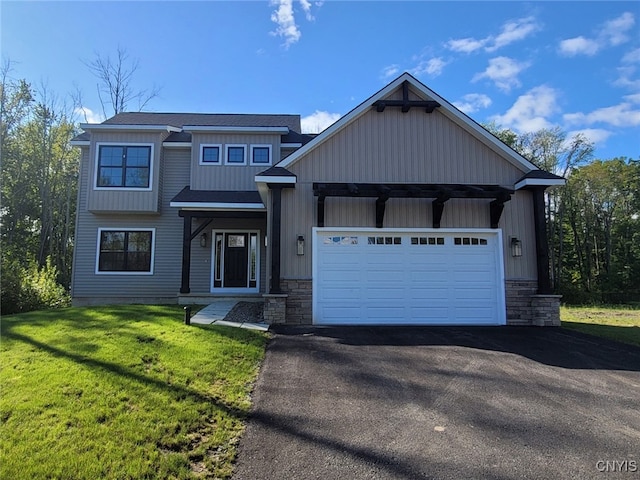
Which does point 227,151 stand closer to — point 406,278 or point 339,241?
point 339,241

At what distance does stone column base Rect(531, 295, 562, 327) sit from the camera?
9328 mm

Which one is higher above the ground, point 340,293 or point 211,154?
point 211,154

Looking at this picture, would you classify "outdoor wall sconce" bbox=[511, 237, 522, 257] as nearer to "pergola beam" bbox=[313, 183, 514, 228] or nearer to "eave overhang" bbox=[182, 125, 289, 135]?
"pergola beam" bbox=[313, 183, 514, 228]

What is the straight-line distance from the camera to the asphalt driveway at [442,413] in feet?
9.89

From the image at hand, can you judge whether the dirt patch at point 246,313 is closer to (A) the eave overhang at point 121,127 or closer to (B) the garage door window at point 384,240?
(B) the garage door window at point 384,240

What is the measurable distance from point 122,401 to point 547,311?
944 cm

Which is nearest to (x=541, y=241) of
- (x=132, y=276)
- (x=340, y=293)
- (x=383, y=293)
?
(x=383, y=293)

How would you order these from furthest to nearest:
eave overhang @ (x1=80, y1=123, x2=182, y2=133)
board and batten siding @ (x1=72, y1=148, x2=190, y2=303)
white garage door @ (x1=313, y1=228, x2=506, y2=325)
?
board and batten siding @ (x1=72, y1=148, x2=190, y2=303) < eave overhang @ (x1=80, y1=123, x2=182, y2=133) < white garage door @ (x1=313, y1=228, x2=506, y2=325)

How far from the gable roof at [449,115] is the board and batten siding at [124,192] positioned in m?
6.70

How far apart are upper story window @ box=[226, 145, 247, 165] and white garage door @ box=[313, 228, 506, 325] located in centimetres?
578

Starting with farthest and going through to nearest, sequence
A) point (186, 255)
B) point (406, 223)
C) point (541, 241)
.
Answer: point (186, 255) → point (406, 223) → point (541, 241)

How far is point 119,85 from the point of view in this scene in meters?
22.8

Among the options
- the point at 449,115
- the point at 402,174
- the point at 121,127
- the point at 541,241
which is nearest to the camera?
the point at 541,241

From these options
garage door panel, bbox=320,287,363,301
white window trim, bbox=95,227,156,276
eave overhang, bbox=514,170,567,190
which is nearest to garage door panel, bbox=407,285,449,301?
garage door panel, bbox=320,287,363,301
